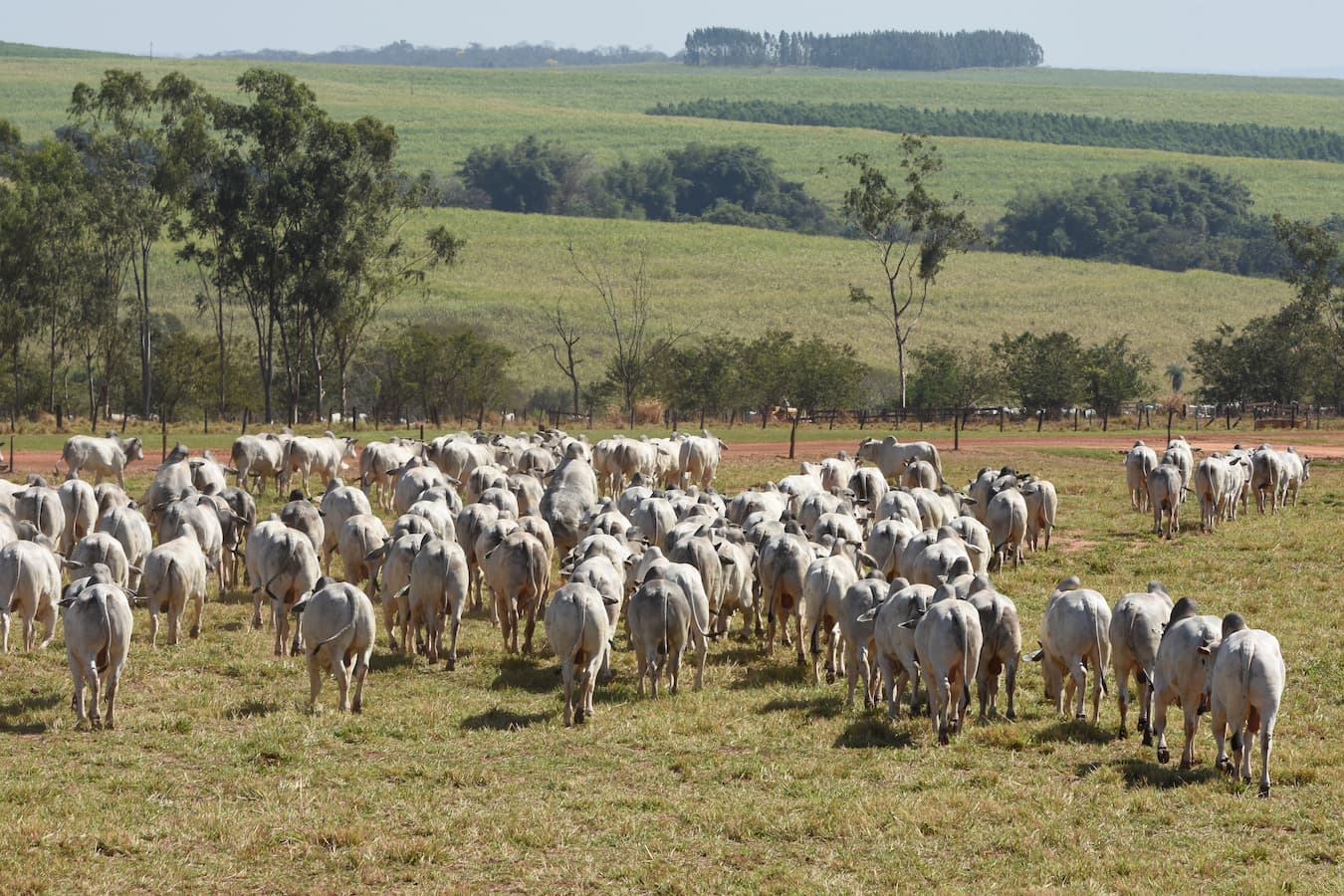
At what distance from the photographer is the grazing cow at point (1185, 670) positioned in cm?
1338

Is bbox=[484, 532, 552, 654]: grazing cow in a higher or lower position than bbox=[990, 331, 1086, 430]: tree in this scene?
higher

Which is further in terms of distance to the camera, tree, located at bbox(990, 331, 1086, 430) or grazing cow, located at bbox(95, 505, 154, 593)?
tree, located at bbox(990, 331, 1086, 430)

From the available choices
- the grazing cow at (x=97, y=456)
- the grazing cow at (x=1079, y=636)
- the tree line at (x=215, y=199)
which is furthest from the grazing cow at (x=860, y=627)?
the tree line at (x=215, y=199)

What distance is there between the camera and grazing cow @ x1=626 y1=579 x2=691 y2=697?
16422 mm

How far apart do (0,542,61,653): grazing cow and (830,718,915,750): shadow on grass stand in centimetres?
947

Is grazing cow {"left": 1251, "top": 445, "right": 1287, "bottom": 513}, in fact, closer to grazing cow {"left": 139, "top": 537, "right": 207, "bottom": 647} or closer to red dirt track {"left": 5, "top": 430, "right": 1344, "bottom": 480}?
red dirt track {"left": 5, "top": 430, "right": 1344, "bottom": 480}

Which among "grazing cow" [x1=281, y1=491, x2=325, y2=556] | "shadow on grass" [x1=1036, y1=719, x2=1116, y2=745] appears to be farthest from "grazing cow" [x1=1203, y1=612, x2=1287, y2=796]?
"grazing cow" [x1=281, y1=491, x2=325, y2=556]

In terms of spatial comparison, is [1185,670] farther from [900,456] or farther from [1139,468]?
[900,456]

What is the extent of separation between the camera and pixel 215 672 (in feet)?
58.1

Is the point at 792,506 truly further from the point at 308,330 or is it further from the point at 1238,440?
the point at 308,330

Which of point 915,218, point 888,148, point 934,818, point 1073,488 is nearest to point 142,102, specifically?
point 915,218

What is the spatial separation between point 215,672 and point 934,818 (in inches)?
361

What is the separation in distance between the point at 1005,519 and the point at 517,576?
9.82m

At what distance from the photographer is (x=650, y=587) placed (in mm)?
16438
